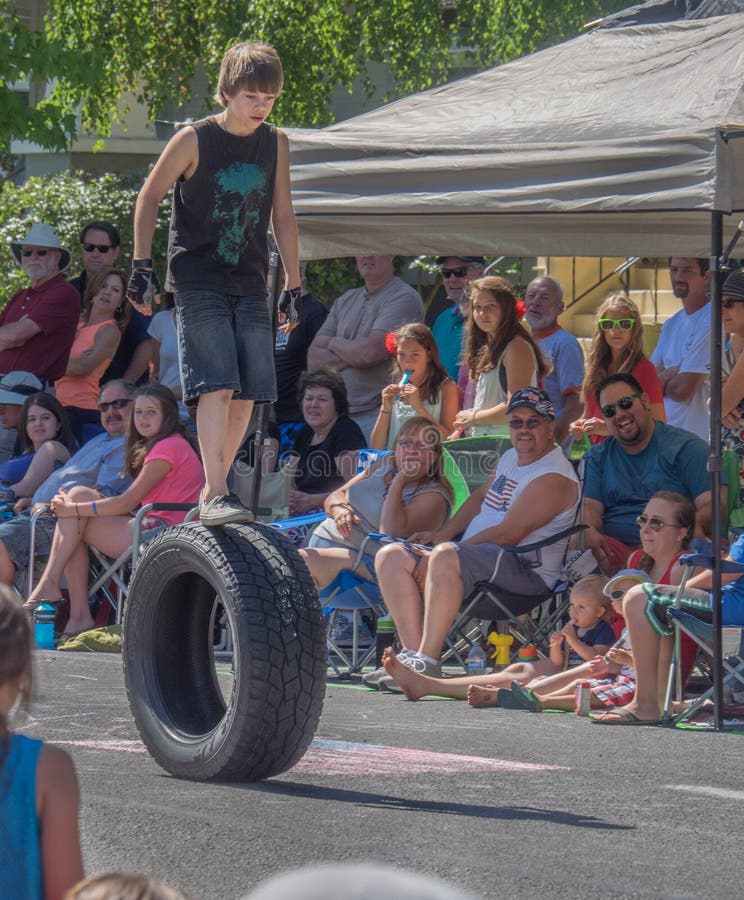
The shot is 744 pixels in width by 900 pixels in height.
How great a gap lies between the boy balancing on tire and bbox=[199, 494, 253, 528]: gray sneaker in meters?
0.08

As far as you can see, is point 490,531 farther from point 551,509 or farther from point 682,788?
point 682,788

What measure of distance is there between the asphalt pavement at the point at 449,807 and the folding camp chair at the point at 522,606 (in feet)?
3.85

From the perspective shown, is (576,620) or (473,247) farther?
(473,247)

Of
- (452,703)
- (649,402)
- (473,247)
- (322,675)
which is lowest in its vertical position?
(452,703)

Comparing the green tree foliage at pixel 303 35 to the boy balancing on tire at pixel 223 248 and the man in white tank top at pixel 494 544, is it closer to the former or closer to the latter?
the man in white tank top at pixel 494 544

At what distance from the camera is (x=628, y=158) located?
23.7ft

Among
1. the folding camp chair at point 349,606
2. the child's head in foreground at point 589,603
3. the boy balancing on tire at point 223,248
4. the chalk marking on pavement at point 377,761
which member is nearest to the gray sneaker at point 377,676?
the folding camp chair at point 349,606

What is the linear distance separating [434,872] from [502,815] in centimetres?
76

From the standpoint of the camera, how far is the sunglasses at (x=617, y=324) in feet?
30.3

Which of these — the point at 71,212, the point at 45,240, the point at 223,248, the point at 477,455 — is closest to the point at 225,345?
the point at 223,248

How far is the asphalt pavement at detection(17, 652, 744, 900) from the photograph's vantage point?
426 centimetres

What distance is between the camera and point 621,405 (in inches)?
341

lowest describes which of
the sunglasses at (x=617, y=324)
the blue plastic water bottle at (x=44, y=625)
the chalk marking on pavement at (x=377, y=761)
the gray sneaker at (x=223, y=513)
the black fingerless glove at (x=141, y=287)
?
the blue plastic water bottle at (x=44, y=625)

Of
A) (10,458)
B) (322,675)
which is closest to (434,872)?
(322,675)
